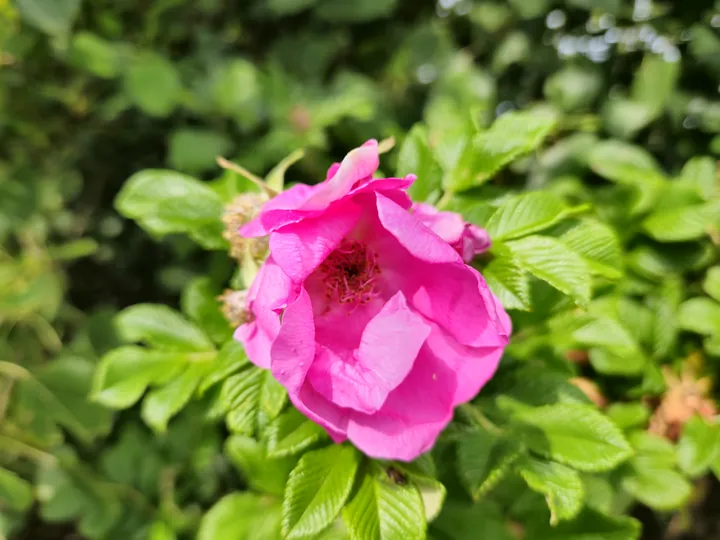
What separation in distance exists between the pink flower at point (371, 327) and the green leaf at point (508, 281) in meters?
0.03

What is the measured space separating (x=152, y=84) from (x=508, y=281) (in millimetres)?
909

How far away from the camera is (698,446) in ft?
2.87

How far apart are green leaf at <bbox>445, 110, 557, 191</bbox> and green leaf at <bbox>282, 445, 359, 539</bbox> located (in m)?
0.37

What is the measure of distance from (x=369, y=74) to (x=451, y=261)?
3.62 ft

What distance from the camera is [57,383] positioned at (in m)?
1.28

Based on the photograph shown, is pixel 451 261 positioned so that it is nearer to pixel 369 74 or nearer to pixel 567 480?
pixel 567 480

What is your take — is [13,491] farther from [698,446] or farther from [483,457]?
[698,446]

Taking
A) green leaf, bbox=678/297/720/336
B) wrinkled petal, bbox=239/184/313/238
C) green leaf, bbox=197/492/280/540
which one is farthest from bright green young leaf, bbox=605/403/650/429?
wrinkled petal, bbox=239/184/313/238

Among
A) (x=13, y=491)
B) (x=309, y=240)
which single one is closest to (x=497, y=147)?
(x=309, y=240)

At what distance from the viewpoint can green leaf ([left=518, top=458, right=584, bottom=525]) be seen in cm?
58

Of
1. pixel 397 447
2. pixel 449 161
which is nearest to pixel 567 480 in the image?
pixel 397 447

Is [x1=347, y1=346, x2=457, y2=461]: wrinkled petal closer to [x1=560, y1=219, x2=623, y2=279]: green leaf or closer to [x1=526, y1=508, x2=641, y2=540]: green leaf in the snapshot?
[x1=560, y1=219, x2=623, y2=279]: green leaf

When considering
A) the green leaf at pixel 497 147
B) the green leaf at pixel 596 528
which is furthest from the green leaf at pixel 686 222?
the green leaf at pixel 596 528

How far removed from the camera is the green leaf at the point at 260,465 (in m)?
0.81
